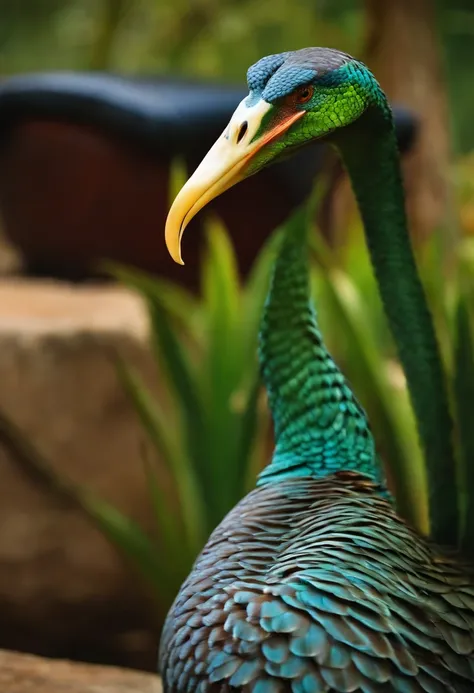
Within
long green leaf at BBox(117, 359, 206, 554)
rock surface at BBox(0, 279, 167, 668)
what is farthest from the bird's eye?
rock surface at BBox(0, 279, 167, 668)

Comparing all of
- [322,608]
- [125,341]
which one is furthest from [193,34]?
[322,608]

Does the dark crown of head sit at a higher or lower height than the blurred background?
higher

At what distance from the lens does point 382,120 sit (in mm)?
388

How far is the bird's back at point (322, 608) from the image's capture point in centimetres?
33

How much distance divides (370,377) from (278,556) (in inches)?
13.9

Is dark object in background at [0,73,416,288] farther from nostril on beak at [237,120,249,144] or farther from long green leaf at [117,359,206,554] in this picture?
nostril on beak at [237,120,249,144]

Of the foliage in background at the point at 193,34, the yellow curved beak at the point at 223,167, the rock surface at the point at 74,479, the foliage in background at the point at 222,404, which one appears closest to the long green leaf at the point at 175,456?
the foliage in background at the point at 222,404

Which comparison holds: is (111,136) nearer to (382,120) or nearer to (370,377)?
(370,377)

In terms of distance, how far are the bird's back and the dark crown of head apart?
18cm

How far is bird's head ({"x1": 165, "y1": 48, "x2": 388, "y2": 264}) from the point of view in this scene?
34 cm

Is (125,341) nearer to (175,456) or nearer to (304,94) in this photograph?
(175,456)

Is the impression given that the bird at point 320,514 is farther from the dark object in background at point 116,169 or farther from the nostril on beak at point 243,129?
the dark object in background at point 116,169

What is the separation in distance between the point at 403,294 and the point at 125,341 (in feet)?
2.07

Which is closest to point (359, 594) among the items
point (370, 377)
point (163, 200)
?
point (370, 377)
